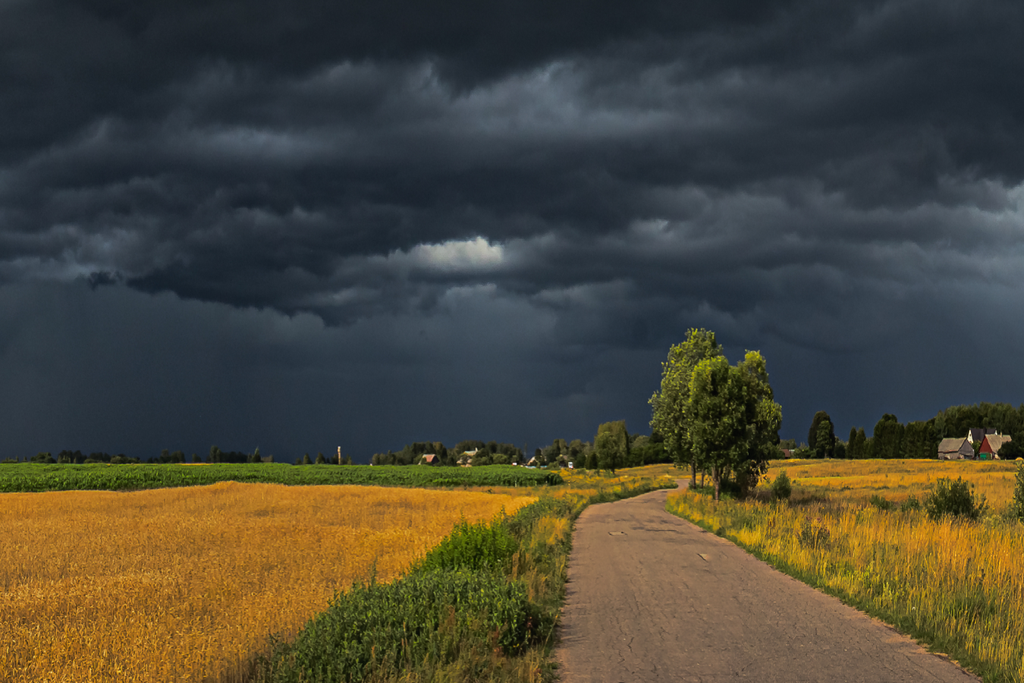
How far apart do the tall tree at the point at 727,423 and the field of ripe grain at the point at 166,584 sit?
11.4 meters

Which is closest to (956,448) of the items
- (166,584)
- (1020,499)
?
(1020,499)

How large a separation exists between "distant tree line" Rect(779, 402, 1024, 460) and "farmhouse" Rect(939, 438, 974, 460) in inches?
81.5

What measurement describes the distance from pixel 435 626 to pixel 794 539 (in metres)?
13.5

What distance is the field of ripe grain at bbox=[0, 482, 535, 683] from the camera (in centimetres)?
823

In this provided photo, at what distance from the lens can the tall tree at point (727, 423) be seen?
35.8 m

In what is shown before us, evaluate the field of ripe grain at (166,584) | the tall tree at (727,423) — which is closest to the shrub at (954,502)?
the tall tree at (727,423)

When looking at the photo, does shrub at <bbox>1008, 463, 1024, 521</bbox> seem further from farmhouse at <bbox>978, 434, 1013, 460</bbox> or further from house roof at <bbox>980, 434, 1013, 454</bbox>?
house roof at <bbox>980, 434, 1013, 454</bbox>

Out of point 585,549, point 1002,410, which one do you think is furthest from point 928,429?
point 585,549

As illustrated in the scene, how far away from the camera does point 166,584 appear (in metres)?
13.8

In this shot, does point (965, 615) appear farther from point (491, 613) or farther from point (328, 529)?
point (328, 529)

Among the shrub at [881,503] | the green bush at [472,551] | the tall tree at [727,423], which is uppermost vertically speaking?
the tall tree at [727,423]

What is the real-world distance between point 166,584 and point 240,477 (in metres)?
78.5

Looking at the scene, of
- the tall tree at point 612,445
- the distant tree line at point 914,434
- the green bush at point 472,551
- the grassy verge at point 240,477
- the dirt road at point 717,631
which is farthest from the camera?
the distant tree line at point 914,434

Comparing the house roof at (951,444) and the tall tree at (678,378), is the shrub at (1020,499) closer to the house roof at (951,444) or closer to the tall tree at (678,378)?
the tall tree at (678,378)
